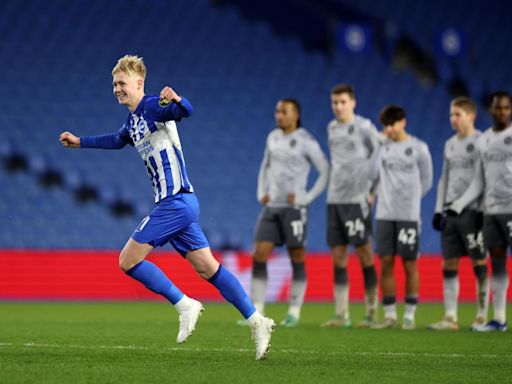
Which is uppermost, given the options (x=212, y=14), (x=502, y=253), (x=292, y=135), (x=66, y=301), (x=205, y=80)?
(x=212, y=14)

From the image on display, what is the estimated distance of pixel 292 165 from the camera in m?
11.5

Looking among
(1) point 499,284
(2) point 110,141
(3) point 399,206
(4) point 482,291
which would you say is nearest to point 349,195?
(3) point 399,206

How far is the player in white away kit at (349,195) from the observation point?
1116 cm

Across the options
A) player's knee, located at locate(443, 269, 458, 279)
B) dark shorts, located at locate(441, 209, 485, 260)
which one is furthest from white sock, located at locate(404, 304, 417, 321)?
dark shorts, located at locate(441, 209, 485, 260)

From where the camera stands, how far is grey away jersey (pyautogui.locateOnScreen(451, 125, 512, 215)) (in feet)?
33.6

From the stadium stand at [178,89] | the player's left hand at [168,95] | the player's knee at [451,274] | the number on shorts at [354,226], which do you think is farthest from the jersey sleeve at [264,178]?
the stadium stand at [178,89]

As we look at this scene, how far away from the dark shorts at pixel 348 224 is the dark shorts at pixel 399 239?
0.30 m

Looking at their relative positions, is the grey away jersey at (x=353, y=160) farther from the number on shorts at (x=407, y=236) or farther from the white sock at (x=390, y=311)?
the white sock at (x=390, y=311)

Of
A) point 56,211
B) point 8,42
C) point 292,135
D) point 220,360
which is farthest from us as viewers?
point 8,42

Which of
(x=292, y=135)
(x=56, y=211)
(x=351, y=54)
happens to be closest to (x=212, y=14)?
(x=351, y=54)

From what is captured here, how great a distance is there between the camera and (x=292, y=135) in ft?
38.1

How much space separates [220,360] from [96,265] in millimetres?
10002

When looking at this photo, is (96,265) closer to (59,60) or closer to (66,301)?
(66,301)

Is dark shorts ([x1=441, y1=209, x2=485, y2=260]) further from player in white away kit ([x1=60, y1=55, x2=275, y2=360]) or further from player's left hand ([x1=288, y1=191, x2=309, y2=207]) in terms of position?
player in white away kit ([x1=60, y1=55, x2=275, y2=360])
